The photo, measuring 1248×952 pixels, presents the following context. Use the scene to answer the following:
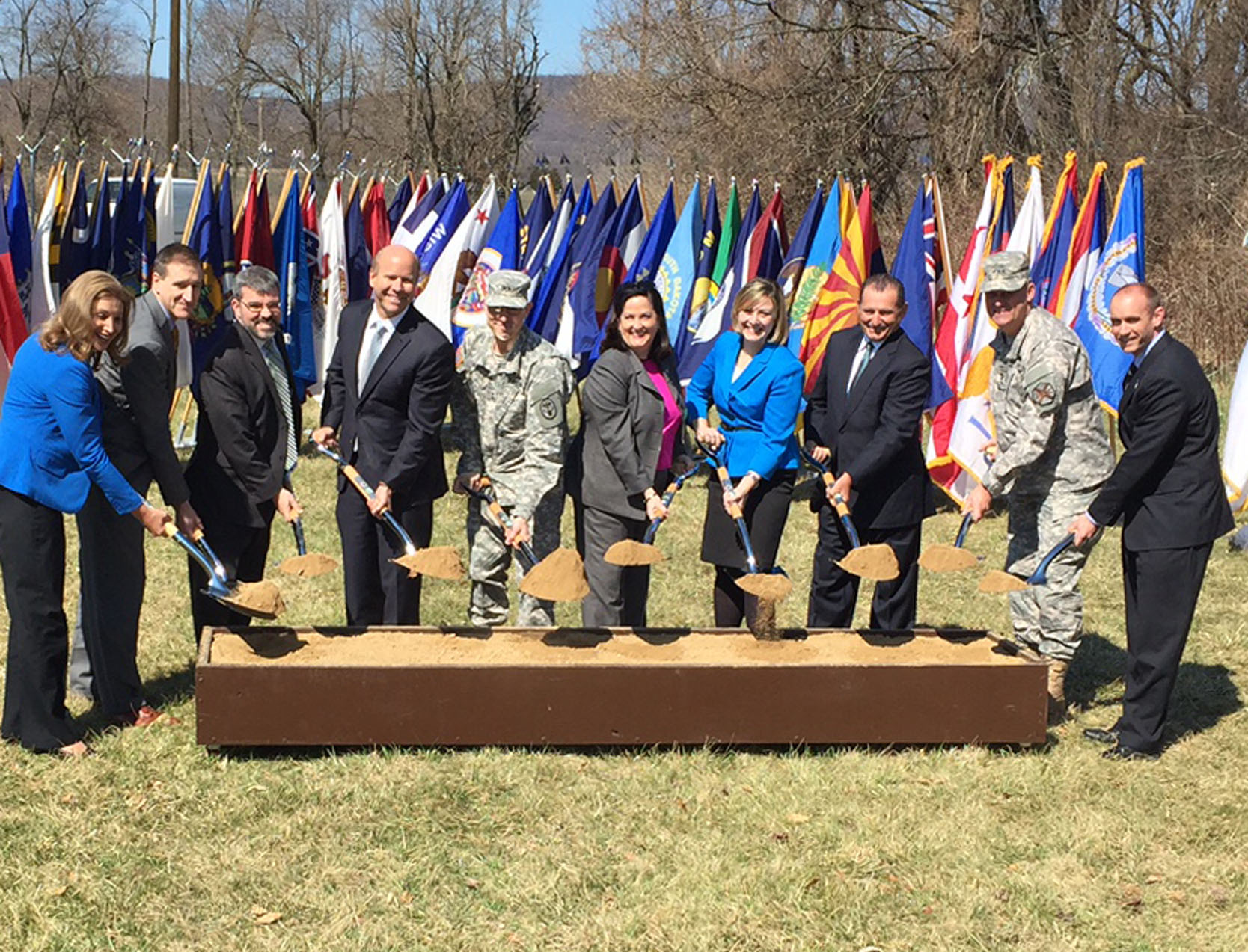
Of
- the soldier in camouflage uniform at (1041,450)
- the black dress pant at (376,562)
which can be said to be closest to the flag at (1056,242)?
the soldier in camouflage uniform at (1041,450)

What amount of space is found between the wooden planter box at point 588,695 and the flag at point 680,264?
5662mm

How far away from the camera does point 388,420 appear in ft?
19.4

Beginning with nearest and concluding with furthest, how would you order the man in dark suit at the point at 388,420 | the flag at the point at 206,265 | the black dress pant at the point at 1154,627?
the black dress pant at the point at 1154,627, the man in dark suit at the point at 388,420, the flag at the point at 206,265

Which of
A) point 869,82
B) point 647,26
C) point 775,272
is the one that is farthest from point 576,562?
point 647,26

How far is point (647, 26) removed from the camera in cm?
2378

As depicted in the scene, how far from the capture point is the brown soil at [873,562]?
5816mm

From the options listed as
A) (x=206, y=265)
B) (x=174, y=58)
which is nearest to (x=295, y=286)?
(x=206, y=265)

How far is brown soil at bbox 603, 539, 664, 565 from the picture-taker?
5.77 metres

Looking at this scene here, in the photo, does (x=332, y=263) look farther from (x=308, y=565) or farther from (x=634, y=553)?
(x=634, y=553)

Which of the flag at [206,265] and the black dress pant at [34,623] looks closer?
the black dress pant at [34,623]

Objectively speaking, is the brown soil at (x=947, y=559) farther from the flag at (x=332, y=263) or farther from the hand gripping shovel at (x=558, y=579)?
the flag at (x=332, y=263)

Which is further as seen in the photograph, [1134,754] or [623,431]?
[623,431]

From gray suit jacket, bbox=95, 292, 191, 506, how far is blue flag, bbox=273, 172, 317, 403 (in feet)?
19.1

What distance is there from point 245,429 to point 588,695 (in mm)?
1929
